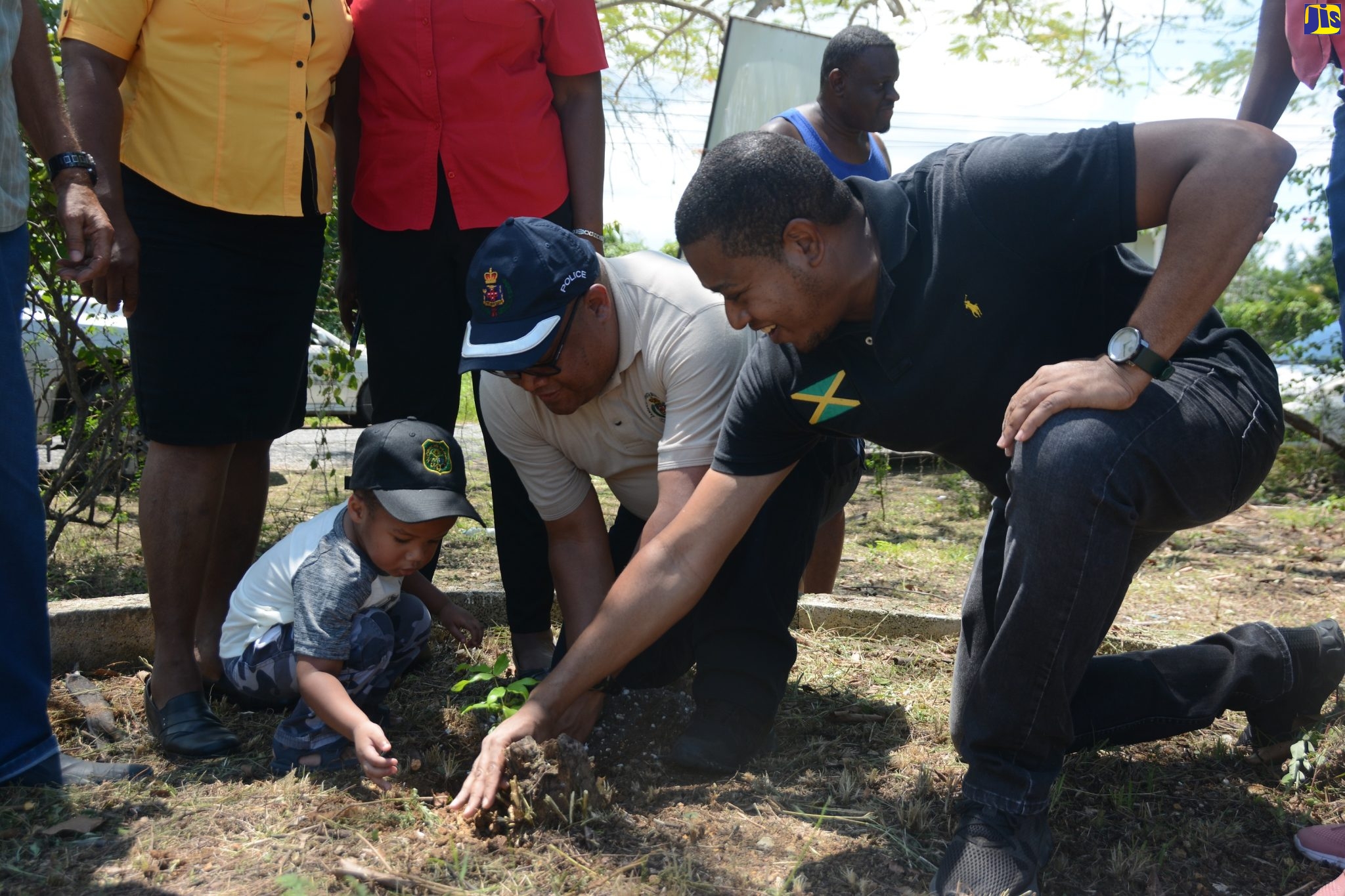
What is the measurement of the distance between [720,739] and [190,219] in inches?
76.3

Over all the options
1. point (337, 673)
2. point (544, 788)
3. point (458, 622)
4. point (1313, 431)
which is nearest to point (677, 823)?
point (544, 788)

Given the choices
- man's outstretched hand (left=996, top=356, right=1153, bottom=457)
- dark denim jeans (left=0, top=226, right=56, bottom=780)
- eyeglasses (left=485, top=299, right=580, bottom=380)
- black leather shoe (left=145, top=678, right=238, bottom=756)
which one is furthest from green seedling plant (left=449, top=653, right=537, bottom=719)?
man's outstretched hand (left=996, top=356, right=1153, bottom=457)

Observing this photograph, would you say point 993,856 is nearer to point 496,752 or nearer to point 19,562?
point 496,752

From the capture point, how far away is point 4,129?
8.09ft

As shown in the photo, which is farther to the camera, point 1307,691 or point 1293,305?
point 1293,305

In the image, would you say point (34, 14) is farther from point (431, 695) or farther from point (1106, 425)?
point (1106, 425)

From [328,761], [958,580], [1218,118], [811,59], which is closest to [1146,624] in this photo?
[958,580]

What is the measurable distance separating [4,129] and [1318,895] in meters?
3.13

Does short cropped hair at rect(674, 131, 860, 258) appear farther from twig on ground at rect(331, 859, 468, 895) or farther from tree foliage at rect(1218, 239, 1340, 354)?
tree foliage at rect(1218, 239, 1340, 354)

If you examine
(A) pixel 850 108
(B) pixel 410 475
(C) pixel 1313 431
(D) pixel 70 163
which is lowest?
(C) pixel 1313 431

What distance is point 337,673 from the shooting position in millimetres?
2656

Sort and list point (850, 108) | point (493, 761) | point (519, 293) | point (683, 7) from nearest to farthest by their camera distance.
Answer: point (493, 761) → point (519, 293) → point (850, 108) → point (683, 7)

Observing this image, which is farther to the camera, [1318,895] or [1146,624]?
[1146,624]

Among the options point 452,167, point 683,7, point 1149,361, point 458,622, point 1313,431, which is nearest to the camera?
point 1149,361
